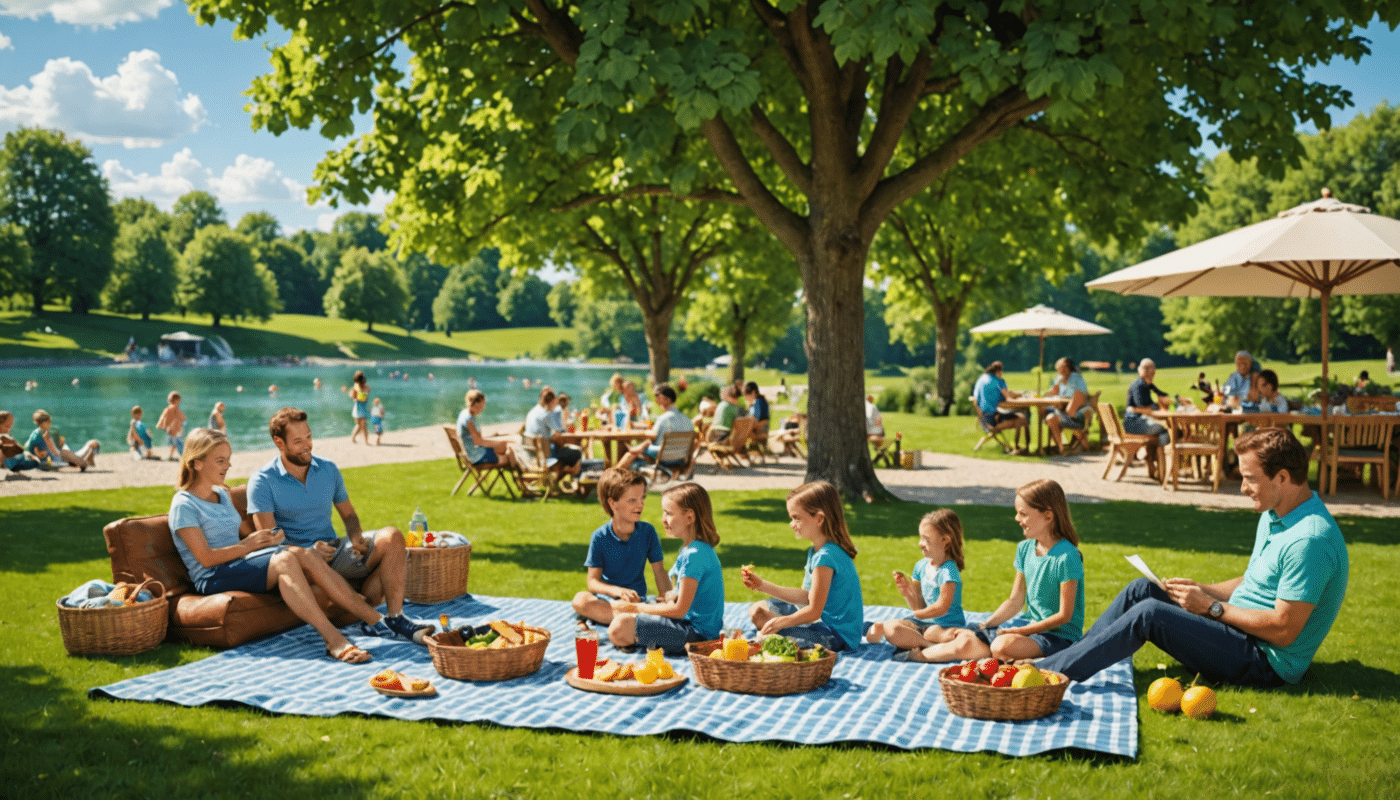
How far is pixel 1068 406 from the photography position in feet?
62.2

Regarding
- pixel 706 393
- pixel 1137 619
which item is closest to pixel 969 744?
pixel 1137 619

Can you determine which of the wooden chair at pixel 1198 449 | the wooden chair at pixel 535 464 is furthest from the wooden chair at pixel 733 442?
the wooden chair at pixel 1198 449

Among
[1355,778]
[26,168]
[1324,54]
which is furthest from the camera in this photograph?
[26,168]

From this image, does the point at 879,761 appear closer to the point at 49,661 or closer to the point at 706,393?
the point at 49,661

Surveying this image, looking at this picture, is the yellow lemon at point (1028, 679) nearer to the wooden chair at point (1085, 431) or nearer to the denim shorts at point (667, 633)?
the denim shorts at point (667, 633)

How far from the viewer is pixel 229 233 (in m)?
91.2

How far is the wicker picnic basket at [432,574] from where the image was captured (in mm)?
7344

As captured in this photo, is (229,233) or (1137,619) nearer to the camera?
(1137,619)

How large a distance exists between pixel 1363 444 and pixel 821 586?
10590 millimetres

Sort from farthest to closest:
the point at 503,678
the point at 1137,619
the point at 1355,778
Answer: the point at 503,678, the point at 1137,619, the point at 1355,778

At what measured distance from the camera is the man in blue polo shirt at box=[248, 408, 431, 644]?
641 centimetres

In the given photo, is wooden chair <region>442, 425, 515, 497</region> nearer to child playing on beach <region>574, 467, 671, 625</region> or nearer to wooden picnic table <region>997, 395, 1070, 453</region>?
child playing on beach <region>574, 467, 671, 625</region>

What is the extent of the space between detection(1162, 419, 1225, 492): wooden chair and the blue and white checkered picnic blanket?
9.19 meters

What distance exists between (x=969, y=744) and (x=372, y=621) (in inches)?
150
